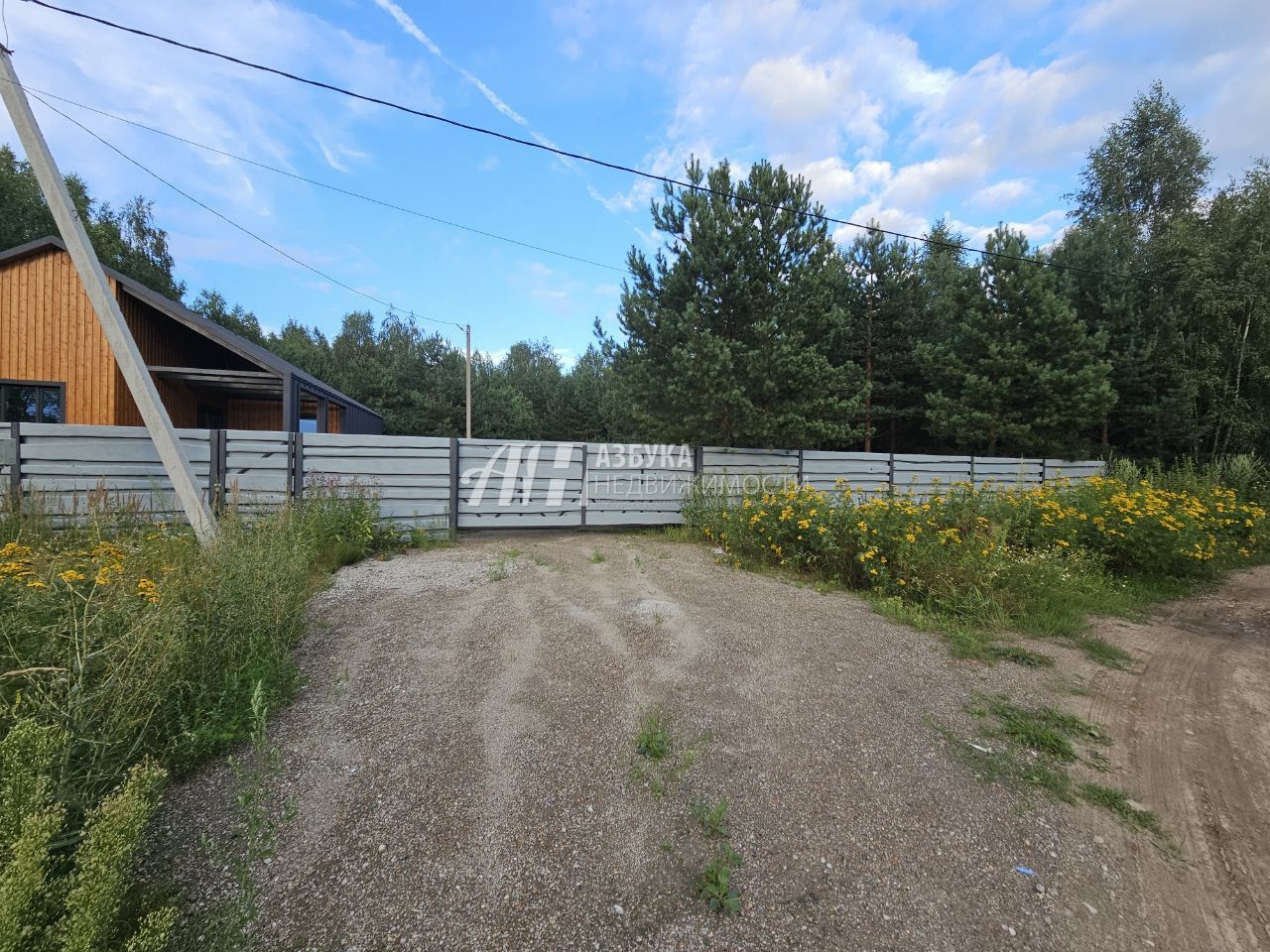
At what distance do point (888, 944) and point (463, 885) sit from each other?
123cm

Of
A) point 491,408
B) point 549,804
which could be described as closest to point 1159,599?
point 549,804

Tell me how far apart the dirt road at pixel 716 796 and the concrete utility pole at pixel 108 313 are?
8.31 feet

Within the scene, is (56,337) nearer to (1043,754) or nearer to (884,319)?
(1043,754)

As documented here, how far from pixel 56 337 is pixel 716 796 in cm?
1281

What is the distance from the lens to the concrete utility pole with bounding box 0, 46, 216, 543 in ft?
14.7

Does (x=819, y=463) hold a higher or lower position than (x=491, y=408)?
lower

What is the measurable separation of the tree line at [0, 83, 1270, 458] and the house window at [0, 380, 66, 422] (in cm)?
945

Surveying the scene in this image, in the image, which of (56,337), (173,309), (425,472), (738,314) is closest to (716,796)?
(425,472)

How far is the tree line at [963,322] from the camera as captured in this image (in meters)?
8.41

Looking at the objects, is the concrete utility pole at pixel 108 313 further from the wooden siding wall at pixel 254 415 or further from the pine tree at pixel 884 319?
the pine tree at pixel 884 319

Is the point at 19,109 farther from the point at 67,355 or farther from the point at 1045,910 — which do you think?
the point at 1045,910

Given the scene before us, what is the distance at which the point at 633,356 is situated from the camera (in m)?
8.88

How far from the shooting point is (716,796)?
1.96 metres

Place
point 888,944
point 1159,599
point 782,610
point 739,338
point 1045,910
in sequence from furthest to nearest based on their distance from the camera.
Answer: point 739,338, point 1159,599, point 782,610, point 1045,910, point 888,944
